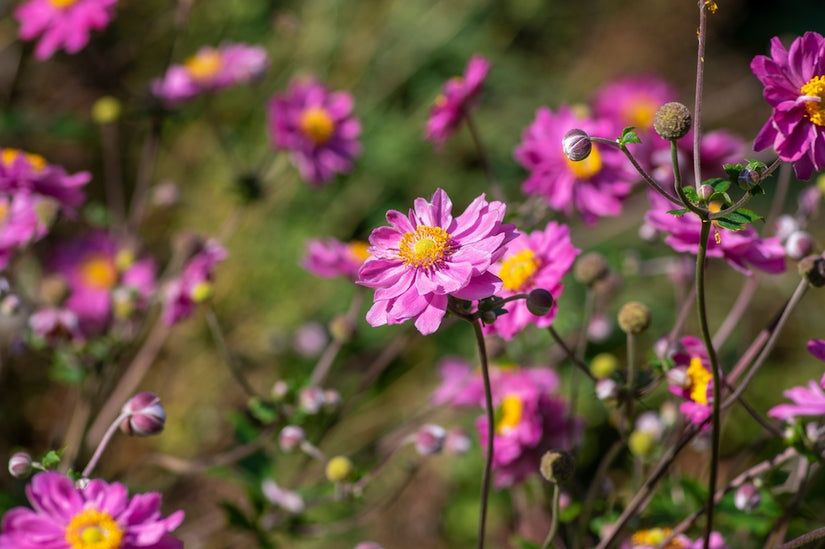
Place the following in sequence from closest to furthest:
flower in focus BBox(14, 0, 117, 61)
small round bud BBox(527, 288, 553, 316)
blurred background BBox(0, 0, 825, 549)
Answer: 1. small round bud BBox(527, 288, 553, 316)
2. flower in focus BBox(14, 0, 117, 61)
3. blurred background BBox(0, 0, 825, 549)

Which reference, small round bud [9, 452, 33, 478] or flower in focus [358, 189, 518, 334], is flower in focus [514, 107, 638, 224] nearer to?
flower in focus [358, 189, 518, 334]

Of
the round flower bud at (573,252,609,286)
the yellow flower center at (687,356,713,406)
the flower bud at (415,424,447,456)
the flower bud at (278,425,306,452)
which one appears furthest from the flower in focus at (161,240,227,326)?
the yellow flower center at (687,356,713,406)

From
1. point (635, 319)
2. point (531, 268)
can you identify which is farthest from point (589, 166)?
point (635, 319)

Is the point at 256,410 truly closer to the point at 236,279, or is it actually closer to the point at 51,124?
the point at 51,124

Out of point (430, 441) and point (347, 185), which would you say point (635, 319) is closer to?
point (430, 441)

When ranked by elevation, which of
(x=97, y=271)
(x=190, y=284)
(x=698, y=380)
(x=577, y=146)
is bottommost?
(x=97, y=271)

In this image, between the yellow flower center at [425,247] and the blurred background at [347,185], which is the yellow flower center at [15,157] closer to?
the blurred background at [347,185]

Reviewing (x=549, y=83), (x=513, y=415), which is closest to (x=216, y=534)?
(x=513, y=415)
